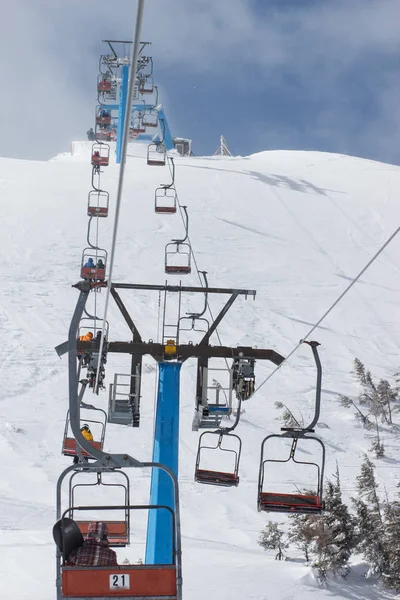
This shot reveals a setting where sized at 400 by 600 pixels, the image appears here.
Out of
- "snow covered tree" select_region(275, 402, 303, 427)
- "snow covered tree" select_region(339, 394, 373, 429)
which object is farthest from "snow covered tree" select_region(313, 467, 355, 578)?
"snow covered tree" select_region(339, 394, 373, 429)

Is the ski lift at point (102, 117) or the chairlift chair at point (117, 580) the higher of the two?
the ski lift at point (102, 117)

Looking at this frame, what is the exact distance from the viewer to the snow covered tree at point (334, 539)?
11.5 meters

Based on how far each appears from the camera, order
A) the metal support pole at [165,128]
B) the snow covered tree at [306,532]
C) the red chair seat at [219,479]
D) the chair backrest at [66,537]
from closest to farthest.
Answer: the chair backrest at [66,537] → the red chair seat at [219,479] → the snow covered tree at [306,532] → the metal support pole at [165,128]

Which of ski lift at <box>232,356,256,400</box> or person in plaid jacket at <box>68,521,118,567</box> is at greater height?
ski lift at <box>232,356,256,400</box>

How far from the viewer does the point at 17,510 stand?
14492mm

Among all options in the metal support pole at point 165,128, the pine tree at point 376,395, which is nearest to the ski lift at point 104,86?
the metal support pole at point 165,128

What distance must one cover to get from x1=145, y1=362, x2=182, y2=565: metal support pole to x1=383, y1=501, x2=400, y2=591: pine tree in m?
4.08

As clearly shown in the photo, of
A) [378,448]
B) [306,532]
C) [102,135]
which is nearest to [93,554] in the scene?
[306,532]

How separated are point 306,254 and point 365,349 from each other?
11.4m

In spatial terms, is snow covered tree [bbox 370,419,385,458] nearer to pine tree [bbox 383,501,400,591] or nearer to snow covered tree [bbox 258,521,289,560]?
snow covered tree [bbox 258,521,289,560]

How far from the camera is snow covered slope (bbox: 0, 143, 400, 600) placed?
1252 cm

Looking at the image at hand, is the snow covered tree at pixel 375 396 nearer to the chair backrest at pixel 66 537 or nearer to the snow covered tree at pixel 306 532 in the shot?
the snow covered tree at pixel 306 532

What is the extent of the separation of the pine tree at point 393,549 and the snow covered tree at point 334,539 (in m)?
0.64

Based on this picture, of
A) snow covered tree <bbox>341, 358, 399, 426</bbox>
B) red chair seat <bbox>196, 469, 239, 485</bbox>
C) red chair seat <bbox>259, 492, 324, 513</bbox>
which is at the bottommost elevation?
red chair seat <bbox>259, 492, 324, 513</bbox>
